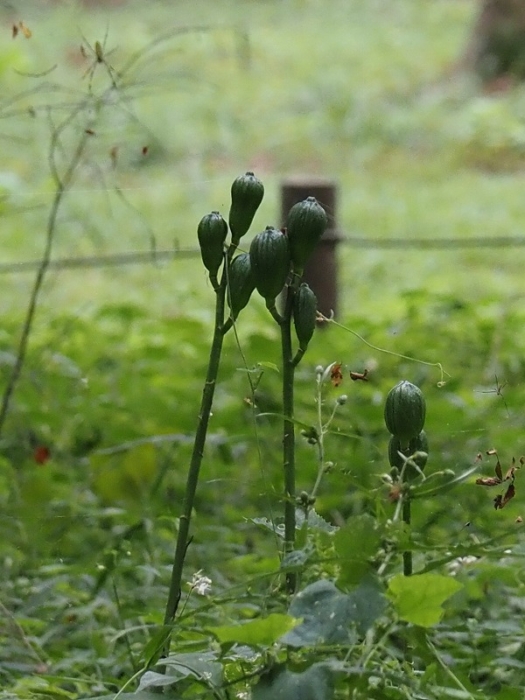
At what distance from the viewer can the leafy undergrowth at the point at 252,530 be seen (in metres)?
0.55

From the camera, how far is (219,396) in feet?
7.15

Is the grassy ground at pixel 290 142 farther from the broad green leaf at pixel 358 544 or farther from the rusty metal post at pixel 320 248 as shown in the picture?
the broad green leaf at pixel 358 544

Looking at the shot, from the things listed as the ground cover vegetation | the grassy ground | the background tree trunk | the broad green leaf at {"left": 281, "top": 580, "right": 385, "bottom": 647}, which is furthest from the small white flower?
the background tree trunk

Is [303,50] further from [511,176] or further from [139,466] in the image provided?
[139,466]

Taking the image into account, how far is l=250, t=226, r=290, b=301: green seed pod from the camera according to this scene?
24.0 inches

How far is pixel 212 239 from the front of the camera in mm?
643

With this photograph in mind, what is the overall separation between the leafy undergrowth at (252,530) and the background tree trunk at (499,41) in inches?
221

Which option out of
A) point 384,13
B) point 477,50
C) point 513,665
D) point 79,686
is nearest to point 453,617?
point 513,665

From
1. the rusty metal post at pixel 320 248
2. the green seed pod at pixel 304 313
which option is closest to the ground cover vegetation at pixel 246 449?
the green seed pod at pixel 304 313

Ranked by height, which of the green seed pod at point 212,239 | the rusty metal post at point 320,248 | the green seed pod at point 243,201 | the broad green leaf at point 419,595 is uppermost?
the rusty metal post at point 320,248

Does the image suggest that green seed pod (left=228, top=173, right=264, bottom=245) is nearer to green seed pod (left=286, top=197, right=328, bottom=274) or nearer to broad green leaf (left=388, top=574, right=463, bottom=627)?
green seed pod (left=286, top=197, right=328, bottom=274)

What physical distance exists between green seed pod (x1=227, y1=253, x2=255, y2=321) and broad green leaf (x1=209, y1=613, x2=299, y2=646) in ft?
0.59

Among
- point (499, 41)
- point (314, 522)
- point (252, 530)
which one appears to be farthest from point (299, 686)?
point (499, 41)

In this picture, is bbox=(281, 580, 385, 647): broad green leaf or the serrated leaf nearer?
bbox=(281, 580, 385, 647): broad green leaf
